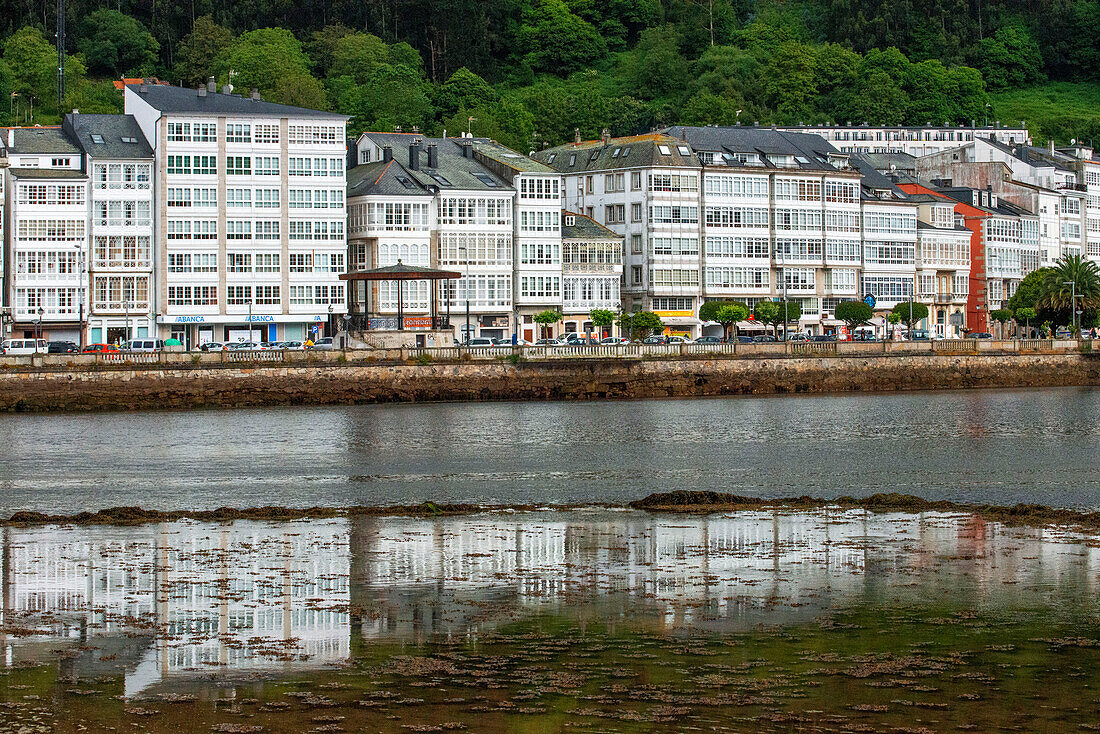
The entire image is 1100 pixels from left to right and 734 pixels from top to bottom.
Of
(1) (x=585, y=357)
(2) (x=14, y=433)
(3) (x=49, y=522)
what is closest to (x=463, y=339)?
(1) (x=585, y=357)

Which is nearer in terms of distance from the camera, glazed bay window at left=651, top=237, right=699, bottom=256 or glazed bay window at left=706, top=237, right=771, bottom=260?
glazed bay window at left=651, top=237, right=699, bottom=256

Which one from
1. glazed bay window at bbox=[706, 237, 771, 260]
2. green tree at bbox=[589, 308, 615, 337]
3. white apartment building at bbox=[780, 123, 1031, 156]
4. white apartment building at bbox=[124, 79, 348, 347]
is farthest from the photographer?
white apartment building at bbox=[780, 123, 1031, 156]

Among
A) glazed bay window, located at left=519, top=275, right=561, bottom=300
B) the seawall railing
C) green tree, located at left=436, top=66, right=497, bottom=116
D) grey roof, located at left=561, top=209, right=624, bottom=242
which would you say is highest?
green tree, located at left=436, top=66, right=497, bottom=116

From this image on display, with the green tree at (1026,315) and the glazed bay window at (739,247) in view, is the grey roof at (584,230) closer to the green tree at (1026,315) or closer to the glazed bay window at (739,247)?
the glazed bay window at (739,247)

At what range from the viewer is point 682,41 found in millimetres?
174750

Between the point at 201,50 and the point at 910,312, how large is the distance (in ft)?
221

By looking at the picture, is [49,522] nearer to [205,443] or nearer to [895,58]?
[205,443]

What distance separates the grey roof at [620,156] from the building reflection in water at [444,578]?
74285 millimetres

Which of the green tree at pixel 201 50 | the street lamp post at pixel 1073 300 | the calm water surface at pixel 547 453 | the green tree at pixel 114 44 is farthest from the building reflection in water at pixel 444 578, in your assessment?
the green tree at pixel 114 44

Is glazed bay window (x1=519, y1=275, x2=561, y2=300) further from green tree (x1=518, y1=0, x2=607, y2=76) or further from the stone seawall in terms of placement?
green tree (x1=518, y1=0, x2=607, y2=76)

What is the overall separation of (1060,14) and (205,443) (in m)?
153

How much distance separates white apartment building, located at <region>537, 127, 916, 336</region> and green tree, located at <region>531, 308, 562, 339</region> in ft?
25.8

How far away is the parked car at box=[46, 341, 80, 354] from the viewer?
7712cm

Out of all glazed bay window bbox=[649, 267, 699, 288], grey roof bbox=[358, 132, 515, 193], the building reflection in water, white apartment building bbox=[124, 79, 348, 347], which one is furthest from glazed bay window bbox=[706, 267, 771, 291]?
the building reflection in water
